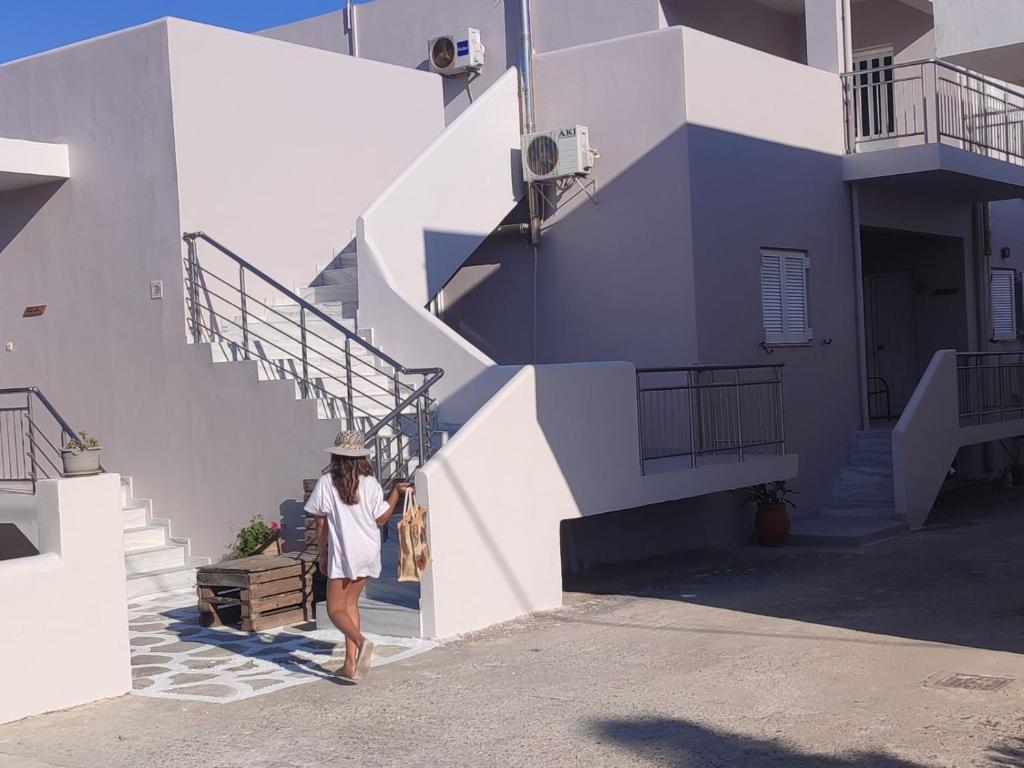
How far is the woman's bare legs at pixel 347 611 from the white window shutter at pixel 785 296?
27.4 ft

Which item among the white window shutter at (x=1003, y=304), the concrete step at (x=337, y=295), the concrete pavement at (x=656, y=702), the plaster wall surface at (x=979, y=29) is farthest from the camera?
the white window shutter at (x=1003, y=304)

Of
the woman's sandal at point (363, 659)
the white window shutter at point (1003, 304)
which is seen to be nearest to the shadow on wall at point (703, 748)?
the woman's sandal at point (363, 659)

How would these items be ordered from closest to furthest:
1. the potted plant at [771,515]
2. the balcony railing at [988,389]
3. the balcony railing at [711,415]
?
the balcony railing at [711,415] < the potted plant at [771,515] < the balcony railing at [988,389]

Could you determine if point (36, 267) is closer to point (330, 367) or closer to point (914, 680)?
point (330, 367)

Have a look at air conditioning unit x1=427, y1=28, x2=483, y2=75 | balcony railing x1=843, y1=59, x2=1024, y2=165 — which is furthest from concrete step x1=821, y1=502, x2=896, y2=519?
air conditioning unit x1=427, y1=28, x2=483, y2=75

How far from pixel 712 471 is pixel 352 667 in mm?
5473

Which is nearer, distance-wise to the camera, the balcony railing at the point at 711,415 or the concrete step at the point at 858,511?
the balcony railing at the point at 711,415

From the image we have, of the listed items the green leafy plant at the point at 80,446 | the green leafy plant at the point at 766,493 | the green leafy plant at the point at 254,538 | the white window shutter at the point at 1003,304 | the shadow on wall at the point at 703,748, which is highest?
the white window shutter at the point at 1003,304

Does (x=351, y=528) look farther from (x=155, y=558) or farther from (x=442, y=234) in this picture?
(x=442, y=234)

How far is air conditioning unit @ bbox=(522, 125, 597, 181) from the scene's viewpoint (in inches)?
578

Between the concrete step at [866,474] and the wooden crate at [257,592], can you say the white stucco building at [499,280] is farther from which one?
the wooden crate at [257,592]

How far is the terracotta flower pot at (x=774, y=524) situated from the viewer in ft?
47.6

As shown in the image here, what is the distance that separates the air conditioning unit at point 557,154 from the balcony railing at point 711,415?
2529 millimetres

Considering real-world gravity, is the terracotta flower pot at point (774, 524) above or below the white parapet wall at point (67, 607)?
below
